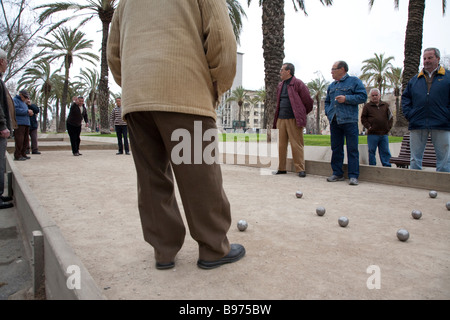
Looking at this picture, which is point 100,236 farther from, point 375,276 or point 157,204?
point 375,276

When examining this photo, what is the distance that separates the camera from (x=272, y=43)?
12227mm

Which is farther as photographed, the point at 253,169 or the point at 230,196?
the point at 253,169

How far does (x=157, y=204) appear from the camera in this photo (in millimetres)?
2385

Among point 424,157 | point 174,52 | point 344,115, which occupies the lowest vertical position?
point 424,157

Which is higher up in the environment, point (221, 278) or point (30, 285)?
point (221, 278)

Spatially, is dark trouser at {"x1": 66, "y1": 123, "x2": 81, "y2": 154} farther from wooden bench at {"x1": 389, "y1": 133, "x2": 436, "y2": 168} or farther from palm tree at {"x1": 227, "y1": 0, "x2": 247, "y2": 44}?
palm tree at {"x1": 227, "y1": 0, "x2": 247, "y2": 44}

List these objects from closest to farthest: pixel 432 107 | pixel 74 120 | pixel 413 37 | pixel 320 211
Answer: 1. pixel 320 211
2. pixel 432 107
3. pixel 74 120
4. pixel 413 37

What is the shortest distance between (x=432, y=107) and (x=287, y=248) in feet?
14.4

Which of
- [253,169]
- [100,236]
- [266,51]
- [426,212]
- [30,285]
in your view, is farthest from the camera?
[266,51]

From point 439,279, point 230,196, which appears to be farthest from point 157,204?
point 230,196

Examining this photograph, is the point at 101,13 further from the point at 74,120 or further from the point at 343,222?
the point at 343,222

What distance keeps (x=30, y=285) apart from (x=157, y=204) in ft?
3.99

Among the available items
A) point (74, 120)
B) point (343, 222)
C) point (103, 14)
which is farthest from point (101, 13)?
point (343, 222)

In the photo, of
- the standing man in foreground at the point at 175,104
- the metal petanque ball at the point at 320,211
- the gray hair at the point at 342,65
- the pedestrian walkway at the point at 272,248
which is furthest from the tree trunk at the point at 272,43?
the standing man in foreground at the point at 175,104
